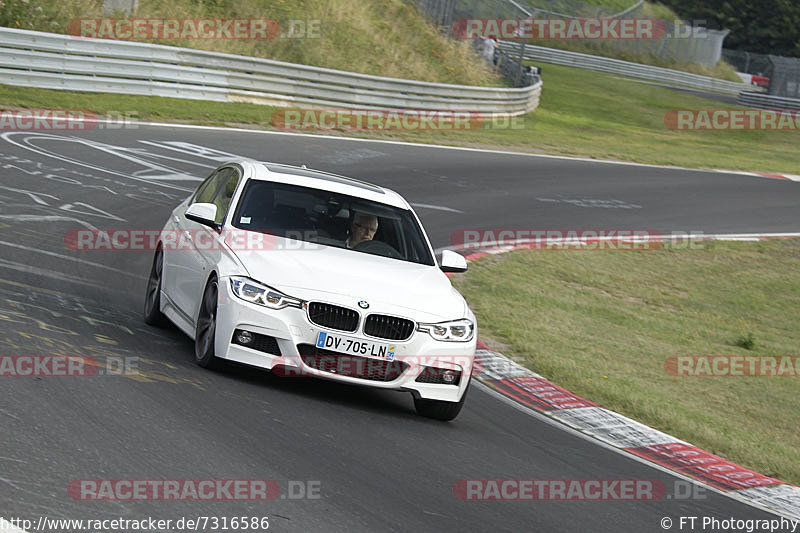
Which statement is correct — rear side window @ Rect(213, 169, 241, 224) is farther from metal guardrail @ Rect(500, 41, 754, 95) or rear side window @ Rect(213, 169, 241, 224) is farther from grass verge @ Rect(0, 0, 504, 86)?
metal guardrail @ Rect(500, 41, 754, 95)

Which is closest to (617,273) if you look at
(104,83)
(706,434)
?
(706,434)

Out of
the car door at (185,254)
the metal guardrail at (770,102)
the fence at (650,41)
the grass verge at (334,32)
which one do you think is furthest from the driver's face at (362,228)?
the fence at (650,41)

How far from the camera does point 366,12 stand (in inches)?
1474

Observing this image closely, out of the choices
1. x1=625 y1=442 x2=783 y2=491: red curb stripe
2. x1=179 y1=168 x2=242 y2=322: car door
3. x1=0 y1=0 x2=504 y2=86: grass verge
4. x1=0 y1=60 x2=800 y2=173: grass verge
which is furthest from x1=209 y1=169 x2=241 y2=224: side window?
x1=0 y1=0 x2=504 y2=86: grass verge

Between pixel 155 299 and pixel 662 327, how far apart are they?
684cm

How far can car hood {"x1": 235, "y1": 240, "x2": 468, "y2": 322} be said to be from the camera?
24.2 ft

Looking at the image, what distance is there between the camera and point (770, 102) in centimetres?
5303

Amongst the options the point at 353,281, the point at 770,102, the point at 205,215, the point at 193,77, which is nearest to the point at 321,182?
the point at 205,215

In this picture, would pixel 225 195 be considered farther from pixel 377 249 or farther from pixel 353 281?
pixel 353 281

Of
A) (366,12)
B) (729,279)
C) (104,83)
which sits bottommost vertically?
(729,279)

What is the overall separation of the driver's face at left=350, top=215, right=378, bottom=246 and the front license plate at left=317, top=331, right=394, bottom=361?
1.46m

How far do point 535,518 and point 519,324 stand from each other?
6034mm

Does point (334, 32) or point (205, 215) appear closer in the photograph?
point (205, 215)

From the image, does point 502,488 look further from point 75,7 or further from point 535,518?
point 75,7
